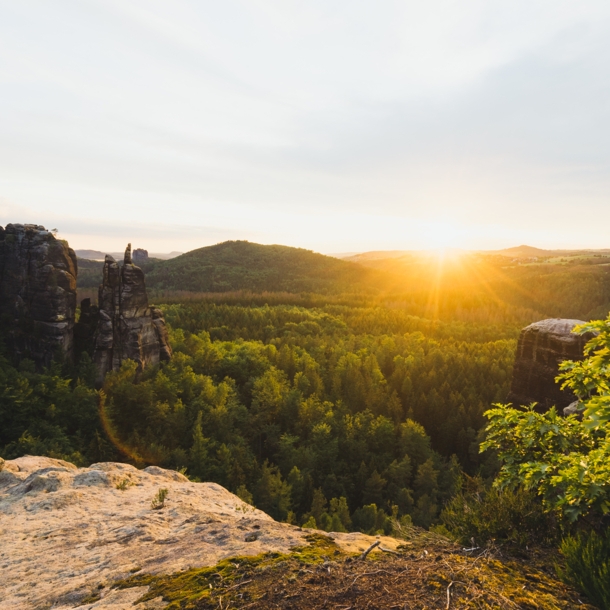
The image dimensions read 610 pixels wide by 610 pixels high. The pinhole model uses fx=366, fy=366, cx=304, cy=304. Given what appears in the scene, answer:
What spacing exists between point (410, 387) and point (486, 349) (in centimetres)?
2472

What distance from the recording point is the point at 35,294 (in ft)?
120

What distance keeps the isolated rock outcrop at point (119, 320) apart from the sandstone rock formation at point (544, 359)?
1625 inches

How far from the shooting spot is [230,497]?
13.3 m

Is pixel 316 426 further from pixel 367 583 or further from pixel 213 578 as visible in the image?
pixel 367 583

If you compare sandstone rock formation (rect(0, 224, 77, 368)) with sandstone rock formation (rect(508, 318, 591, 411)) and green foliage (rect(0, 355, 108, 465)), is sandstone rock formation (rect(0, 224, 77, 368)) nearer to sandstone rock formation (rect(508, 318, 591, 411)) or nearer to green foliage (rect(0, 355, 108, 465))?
green foliage (rect(0, 355, 108, 465))

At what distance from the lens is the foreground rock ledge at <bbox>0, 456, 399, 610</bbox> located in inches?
271

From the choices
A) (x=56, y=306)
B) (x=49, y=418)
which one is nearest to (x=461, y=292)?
(x=56, y=306)

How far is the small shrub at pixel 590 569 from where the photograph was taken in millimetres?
5083

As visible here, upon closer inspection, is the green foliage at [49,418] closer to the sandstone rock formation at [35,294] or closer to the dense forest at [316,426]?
the dense forest at [316,426]

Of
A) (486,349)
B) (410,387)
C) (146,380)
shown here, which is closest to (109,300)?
(146,380)

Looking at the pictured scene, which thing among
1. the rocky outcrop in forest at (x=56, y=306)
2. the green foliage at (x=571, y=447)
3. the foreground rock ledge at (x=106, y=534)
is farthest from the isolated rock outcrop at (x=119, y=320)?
the green foliage at (x=571, y=447)

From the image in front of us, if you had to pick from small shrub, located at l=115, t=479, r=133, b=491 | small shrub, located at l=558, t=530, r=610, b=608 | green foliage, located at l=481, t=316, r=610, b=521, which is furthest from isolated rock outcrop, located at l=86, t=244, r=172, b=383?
small shrub, located at l=558, t=530, r=610, b=608

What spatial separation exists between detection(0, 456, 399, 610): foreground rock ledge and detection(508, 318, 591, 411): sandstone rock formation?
117ft

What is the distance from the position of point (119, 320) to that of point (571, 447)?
39526mm
